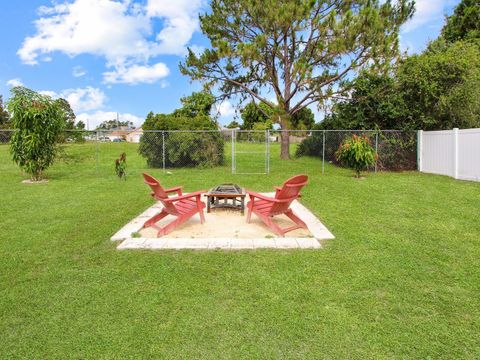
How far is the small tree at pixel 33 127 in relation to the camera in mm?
9812

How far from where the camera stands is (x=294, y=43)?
16.2 meters

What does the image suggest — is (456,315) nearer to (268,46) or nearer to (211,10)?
(268,46)

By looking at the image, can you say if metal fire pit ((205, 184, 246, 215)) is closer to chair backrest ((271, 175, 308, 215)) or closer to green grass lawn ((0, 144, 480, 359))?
chair backrest ((271, 175, 308, 215))

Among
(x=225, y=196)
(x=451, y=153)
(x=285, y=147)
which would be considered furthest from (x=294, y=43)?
(x=225, y=196)

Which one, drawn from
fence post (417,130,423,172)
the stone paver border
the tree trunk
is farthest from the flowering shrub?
the tree trunk

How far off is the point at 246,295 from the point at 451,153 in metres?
11.4

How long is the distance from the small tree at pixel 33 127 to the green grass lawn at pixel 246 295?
492 cm

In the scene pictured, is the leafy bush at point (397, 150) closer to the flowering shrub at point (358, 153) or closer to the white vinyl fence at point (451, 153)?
the white vinyl fence at point (451, 153)

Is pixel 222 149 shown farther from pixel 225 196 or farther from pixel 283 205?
pixel 283 205

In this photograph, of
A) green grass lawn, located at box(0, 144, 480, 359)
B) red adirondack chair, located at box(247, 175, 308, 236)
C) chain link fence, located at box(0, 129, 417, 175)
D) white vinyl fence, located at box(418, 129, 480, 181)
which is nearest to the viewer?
green grass lawn, located at box(0, 144, 480, 359)

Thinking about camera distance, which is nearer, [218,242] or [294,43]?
[218,242]

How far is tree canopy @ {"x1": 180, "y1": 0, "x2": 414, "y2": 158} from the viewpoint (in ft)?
47.0

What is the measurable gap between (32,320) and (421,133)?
14.3 meters

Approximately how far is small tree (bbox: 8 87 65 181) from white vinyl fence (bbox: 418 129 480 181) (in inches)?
512
